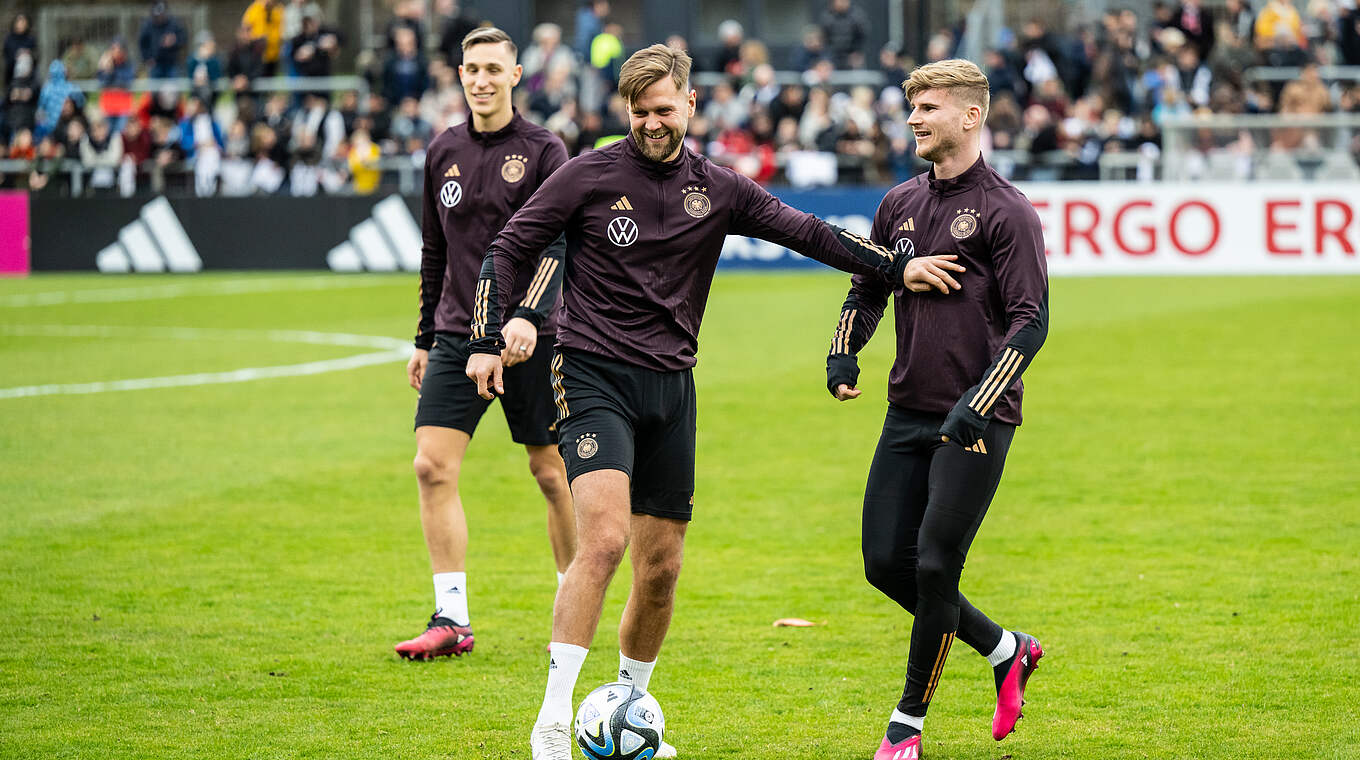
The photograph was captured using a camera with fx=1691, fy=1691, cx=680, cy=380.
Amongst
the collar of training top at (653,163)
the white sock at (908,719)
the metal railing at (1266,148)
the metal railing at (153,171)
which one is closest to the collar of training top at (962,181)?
the collar of training top at (653,163)

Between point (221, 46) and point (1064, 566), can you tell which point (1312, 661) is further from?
point (221, 46)

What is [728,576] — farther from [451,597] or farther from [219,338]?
[219,338]

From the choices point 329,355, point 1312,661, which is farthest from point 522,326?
point 329,355

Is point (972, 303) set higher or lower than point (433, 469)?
higher

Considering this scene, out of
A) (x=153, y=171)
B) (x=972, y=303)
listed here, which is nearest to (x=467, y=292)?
(x=972, y=303)

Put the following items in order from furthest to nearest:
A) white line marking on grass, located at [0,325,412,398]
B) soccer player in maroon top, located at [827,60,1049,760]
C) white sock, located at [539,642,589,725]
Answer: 1. white line marking on grass, located at [0,325,412,398]
2. soccer player in maroon top, located at [827,60,1049,760]
3. white sock, located at [539,642,589,725]

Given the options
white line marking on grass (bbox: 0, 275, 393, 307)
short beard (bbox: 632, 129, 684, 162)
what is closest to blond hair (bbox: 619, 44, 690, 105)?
short beard (bbox: 632, 129, 684, 162)

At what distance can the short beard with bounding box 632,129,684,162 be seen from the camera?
5.63 m

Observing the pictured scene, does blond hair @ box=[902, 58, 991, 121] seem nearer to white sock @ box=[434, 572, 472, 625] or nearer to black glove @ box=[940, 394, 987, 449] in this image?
black glove @ box=[940, 394, 987, 449]

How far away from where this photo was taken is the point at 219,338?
63.7ft

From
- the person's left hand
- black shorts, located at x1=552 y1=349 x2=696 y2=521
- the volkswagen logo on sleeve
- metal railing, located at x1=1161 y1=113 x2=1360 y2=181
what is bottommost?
metal railing, located at x1=1161 y1=113 x2=1360 y2=181

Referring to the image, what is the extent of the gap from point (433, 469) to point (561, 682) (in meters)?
2.09

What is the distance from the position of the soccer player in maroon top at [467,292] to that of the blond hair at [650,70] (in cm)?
155

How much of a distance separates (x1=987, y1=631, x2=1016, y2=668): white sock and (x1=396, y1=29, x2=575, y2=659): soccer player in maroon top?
86.9 inches
